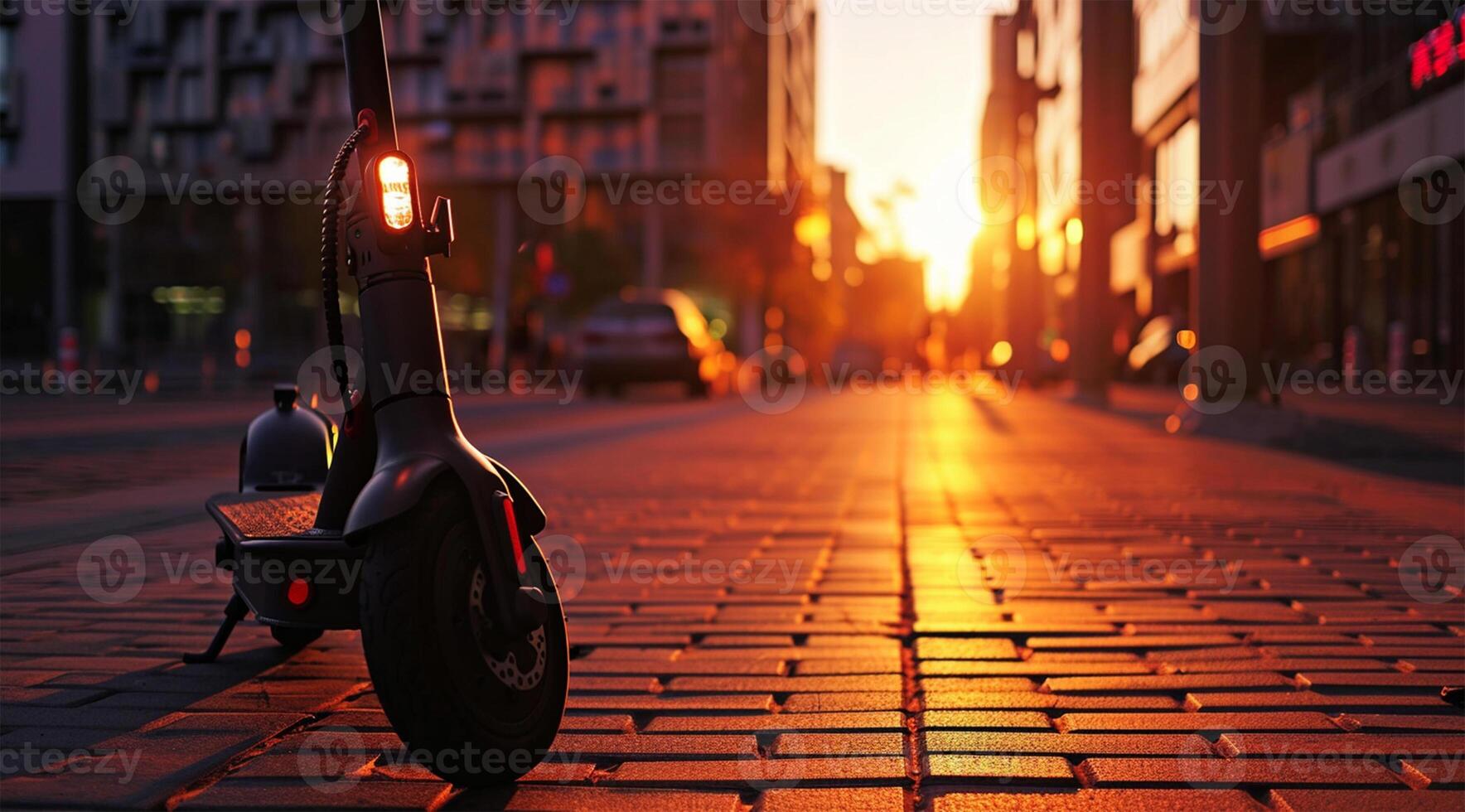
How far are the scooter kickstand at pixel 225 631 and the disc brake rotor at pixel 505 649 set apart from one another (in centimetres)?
126

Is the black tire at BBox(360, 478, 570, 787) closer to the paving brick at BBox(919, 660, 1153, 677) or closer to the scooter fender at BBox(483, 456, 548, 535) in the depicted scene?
the scooter fender at BBox(483, 456, 548, 535)

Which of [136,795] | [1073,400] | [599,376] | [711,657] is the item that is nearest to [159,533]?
[711,657]

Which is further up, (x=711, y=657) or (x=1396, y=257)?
(x=1396, y=257)

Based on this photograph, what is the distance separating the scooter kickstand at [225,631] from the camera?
3.96 meters

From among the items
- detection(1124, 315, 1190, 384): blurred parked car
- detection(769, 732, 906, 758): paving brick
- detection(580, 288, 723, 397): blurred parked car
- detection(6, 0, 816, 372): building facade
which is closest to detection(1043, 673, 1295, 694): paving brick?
detection(769, 732, 906, 758): paving brick

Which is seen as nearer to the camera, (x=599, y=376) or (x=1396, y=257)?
(x=599, y=376)

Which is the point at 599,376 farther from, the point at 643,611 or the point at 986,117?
the point at 986,117

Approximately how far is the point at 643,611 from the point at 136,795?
93.0 inches

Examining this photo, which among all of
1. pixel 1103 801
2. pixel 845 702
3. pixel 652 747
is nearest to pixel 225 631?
pixel 652 747

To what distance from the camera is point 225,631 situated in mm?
3975

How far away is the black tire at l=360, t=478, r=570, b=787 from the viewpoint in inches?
104

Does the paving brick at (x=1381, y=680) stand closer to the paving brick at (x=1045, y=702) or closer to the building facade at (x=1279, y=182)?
the paving brick at (x=1045, y=702)

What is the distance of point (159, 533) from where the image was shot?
6609 millimetres

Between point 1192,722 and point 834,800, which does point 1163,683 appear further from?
point 834,800
